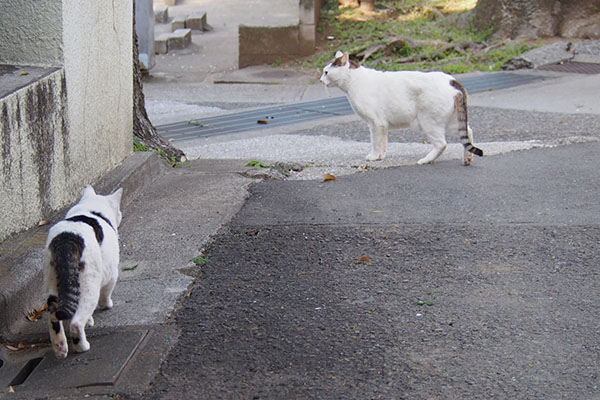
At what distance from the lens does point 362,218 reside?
17.4 ft

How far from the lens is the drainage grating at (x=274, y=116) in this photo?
9289 mm

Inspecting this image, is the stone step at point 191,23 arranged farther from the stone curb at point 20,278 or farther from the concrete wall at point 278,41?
the stone curb at point 20,278

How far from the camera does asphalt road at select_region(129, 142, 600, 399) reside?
3.26 m

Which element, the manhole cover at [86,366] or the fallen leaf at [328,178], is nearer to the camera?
the manhole cover at [86,366]

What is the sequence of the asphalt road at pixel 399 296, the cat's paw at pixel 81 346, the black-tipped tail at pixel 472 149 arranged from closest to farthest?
the asphalt road at pixel 399 296 → the cat's paw at pixel 81 346 → the black-tipped tail at pixel 472 149

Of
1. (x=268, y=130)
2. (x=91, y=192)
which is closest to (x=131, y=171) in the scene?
(x=91, y=192)

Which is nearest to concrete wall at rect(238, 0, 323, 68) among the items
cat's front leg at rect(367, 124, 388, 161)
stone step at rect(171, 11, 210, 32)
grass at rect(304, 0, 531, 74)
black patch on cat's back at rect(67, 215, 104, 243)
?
grass at rect(304, 0, 531, 74)

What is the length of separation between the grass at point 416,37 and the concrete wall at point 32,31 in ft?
25.4

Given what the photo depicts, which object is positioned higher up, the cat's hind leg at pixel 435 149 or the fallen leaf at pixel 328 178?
the cat's hind leg at pixel 435 149

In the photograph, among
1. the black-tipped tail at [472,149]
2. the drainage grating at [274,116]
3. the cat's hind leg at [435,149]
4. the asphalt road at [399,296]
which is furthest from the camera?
the drainage grating at [274,116]

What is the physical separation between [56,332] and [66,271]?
0.31 m

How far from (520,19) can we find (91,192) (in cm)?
1074

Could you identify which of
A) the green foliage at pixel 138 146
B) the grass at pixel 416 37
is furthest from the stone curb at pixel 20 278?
the grass at pixel 416 37

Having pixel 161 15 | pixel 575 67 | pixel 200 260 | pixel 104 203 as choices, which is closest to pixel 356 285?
pixel 200 260
